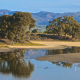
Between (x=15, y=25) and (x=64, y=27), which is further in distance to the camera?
(x=64, y=27)

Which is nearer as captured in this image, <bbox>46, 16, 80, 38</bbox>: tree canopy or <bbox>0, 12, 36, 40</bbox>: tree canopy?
<bbox>0, 12, 36, 40</bbox>: tree canopy

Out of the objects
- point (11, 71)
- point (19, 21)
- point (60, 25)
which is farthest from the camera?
point (60, 25)

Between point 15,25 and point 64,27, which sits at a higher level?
point 15,25

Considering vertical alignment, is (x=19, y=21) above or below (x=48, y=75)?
above

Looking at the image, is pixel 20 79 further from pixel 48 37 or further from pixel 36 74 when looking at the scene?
pixel 48 37

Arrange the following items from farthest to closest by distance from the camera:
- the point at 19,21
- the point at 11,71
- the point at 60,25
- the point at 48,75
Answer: the point at 60,25, the point at 19,21, the point at 11,71, the point at 48,75

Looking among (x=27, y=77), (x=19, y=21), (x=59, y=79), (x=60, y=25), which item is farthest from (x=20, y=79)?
(x=60, y=25)

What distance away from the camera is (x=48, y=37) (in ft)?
333

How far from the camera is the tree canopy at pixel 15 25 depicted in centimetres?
6115

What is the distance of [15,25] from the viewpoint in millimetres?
62375

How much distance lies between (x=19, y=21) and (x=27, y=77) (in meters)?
44.1

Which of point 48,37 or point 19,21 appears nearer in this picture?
point 19,21

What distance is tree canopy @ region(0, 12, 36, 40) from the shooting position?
2407 inches

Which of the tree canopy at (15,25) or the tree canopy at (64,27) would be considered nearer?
the tree canopy at (15,25)
